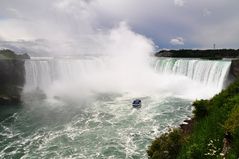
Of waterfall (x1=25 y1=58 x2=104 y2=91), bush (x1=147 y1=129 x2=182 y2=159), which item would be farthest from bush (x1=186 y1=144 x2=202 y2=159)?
waterfall (x1=25 y1=58 x2=104 y2=91)

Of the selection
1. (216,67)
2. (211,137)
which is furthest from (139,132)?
(216,67)

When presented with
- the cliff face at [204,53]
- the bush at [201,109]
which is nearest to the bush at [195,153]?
the bush at [201,109]

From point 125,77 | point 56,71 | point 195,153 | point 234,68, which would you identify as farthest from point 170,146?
point 125,77

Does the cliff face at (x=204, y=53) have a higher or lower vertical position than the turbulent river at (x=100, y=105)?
higher

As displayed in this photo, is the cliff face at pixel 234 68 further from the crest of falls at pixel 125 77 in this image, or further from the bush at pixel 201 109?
the bush at pixel 201 109

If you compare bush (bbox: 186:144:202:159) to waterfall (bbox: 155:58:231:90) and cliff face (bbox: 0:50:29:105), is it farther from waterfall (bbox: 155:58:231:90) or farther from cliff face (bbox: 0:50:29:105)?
cliff face (bbox: 0:50:29:105)

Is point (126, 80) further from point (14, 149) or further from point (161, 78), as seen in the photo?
point (14, 149)

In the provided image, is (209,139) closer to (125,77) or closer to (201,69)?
(201,69)
